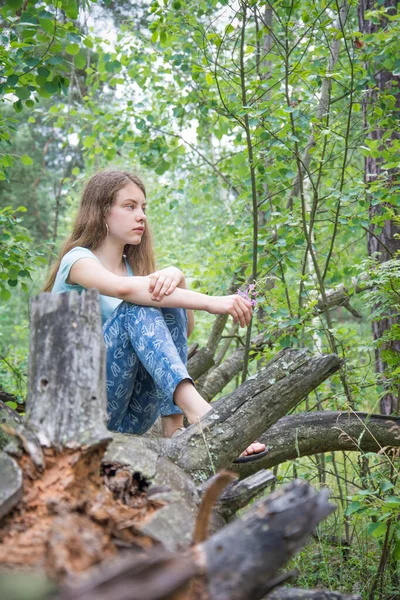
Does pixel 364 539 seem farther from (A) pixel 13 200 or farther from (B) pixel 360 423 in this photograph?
(A) pixel 13 200

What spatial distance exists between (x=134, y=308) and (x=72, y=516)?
1.22m

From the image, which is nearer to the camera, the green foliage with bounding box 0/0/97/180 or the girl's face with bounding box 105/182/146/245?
the green foliage with bounding box 0/0/97/180

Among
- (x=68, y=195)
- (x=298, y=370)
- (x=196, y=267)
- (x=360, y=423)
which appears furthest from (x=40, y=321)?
(x=68, y=195)

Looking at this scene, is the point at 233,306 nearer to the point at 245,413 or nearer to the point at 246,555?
the point at 245,413

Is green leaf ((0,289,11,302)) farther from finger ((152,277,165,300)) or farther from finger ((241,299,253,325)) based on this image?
finger ((241,299,253,325))

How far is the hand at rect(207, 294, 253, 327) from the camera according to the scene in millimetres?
2396

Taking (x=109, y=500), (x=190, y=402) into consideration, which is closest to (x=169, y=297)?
(x=190, y=402)

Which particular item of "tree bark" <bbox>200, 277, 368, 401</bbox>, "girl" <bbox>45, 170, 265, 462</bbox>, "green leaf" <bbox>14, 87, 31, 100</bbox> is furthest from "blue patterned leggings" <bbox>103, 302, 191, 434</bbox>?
"green leaf" <bbox>14, 87, 31, 100</bbox>

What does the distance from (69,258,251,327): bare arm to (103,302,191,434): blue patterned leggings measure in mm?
41

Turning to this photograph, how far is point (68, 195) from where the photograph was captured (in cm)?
544

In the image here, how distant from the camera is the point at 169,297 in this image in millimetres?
2373

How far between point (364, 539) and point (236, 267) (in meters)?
1.68

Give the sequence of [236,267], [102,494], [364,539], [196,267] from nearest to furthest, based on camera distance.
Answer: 1. [102,494]
2. [364,539]
3. [236,267]
4. [196,267]

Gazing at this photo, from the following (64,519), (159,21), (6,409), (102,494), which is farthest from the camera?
(159,21)
